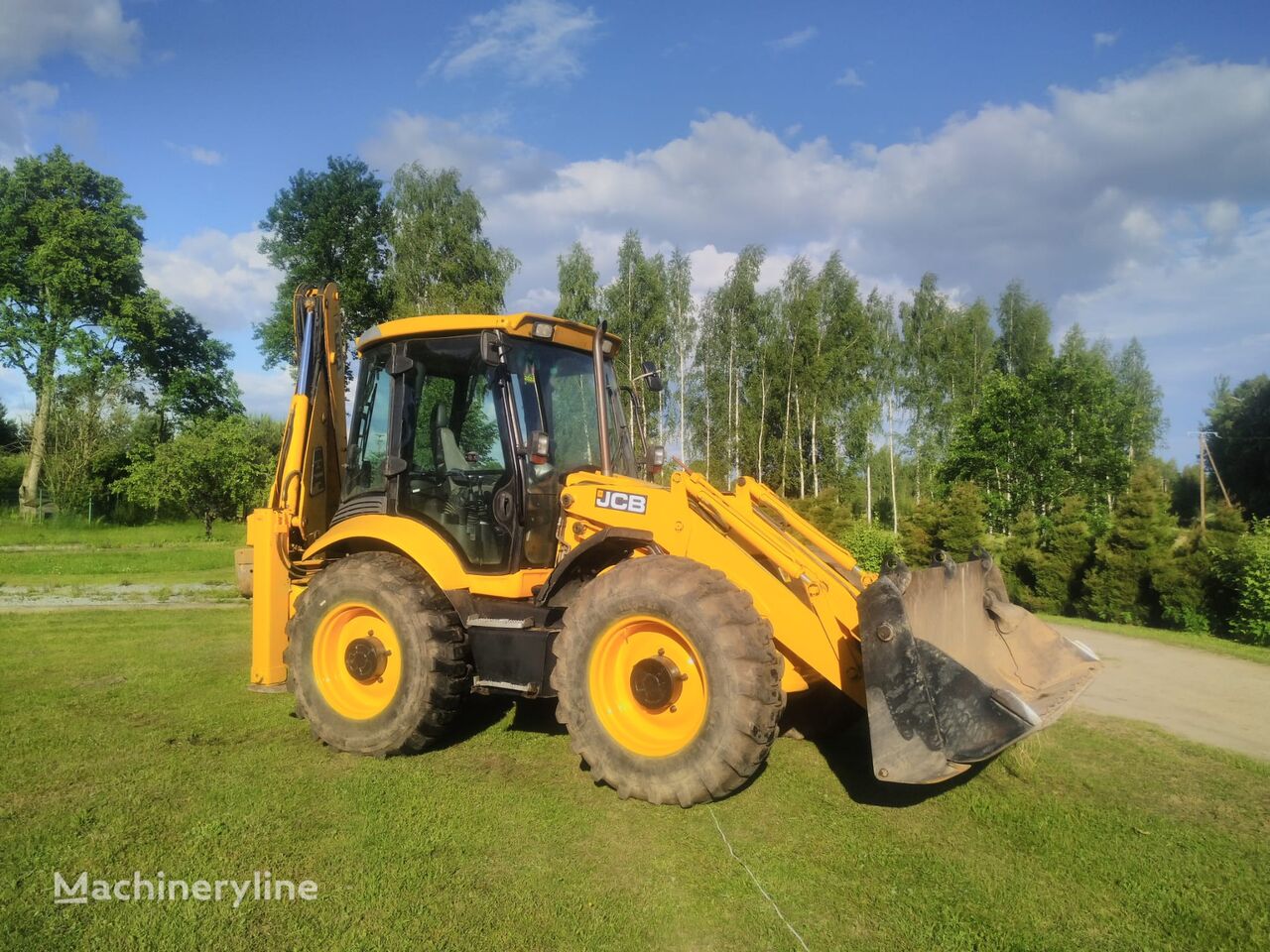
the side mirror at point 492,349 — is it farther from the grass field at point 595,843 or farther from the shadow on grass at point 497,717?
the grass field at point 595,843

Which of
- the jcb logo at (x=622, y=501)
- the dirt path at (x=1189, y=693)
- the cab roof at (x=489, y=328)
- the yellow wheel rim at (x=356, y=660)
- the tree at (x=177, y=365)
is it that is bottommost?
the dirt path at (x=1189, y=693)

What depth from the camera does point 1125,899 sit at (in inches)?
137

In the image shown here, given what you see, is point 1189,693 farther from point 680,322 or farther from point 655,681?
point 680,322

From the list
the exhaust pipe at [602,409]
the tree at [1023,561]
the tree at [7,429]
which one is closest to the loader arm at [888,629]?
the exhaust pipe at [602,409]

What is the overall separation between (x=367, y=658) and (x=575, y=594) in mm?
1459

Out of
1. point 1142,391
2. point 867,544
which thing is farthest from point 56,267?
point 1142,391

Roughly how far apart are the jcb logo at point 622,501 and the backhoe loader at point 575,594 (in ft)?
0.04

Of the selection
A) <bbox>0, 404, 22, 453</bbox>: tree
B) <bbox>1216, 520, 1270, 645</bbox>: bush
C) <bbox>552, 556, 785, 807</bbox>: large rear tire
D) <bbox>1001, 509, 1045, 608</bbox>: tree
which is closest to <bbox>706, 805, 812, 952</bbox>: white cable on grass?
<bbox>552, 556, 785, 807</bbox>: large rear tire

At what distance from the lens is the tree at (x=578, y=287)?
99.6 ft

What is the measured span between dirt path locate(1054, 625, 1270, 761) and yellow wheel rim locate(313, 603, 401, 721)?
5.46 m

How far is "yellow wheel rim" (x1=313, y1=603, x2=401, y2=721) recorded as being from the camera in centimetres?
546

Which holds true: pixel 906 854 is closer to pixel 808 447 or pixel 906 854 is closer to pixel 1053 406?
pixel 1053 406

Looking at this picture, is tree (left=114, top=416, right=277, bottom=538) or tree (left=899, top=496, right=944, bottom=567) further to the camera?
tree (left=114, top=416, right=277, bottom=538)

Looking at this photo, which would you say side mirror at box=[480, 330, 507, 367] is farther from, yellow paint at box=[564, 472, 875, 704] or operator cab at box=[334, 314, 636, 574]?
yellow paint at box=[564, 472, 875, 704]
